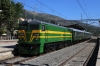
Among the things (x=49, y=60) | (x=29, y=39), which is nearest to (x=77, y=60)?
(x=49, y=60)

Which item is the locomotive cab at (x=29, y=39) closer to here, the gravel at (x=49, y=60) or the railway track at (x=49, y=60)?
the railway track at (x=49, y=60)

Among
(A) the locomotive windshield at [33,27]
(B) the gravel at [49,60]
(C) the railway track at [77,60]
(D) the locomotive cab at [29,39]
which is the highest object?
(A) the locomotive windshield at [33,27]

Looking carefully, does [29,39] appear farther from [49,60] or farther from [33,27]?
[49,60]

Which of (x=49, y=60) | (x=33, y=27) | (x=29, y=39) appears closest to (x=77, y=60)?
(x=49, y=60)

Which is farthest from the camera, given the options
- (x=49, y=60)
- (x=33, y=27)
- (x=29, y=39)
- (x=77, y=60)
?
(x=33, y=27)

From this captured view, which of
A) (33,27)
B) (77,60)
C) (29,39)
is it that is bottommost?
(77,60)

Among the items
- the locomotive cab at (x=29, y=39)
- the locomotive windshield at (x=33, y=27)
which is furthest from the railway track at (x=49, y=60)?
the locomotive windshield at (x=33, y=27)

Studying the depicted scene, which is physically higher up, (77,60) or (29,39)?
(29,39)

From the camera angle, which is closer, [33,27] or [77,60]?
[77,60]

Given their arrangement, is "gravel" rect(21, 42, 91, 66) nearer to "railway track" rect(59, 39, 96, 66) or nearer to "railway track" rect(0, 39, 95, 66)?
Answer: "railway track" rect(0, 39, 95, 66)

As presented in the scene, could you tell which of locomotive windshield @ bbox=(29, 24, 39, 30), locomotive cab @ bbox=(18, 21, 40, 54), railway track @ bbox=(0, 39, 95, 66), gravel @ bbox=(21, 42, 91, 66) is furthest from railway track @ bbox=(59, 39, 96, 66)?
locomotive windshield @ bbox=(29, 24, 39, 30)

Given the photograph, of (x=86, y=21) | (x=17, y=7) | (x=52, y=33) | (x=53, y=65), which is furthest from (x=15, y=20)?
(x=53, y=65)

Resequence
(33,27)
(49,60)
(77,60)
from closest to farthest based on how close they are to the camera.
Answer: (49,60), (77,60), (33,27)

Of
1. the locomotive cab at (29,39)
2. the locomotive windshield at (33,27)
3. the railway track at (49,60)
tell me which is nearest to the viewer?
the railway track at (49,60)
